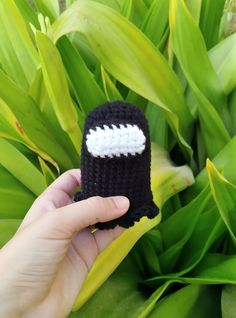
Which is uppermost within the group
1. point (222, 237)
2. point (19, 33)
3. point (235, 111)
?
point (19, 33)

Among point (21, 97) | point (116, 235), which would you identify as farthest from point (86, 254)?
point (21, 97)

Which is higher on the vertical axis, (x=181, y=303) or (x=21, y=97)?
(x=21, y=97)

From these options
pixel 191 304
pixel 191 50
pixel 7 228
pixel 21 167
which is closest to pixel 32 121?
pixel 21 167

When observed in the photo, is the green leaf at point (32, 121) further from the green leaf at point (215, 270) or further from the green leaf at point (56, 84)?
the green leaf at point (215, 270)

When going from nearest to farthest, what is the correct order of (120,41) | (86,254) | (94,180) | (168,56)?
(94,180), (86,254), (120,41), (168,56)

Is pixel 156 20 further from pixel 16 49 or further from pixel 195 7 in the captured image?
pixel 16 49

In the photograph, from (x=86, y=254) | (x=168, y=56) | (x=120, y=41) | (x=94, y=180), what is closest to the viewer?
(x=94, y=180)

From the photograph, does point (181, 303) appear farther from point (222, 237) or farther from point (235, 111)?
point (235, 111)

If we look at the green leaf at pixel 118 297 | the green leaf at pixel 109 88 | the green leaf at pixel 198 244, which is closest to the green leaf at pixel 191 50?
the green leaf at pixel 109 88
